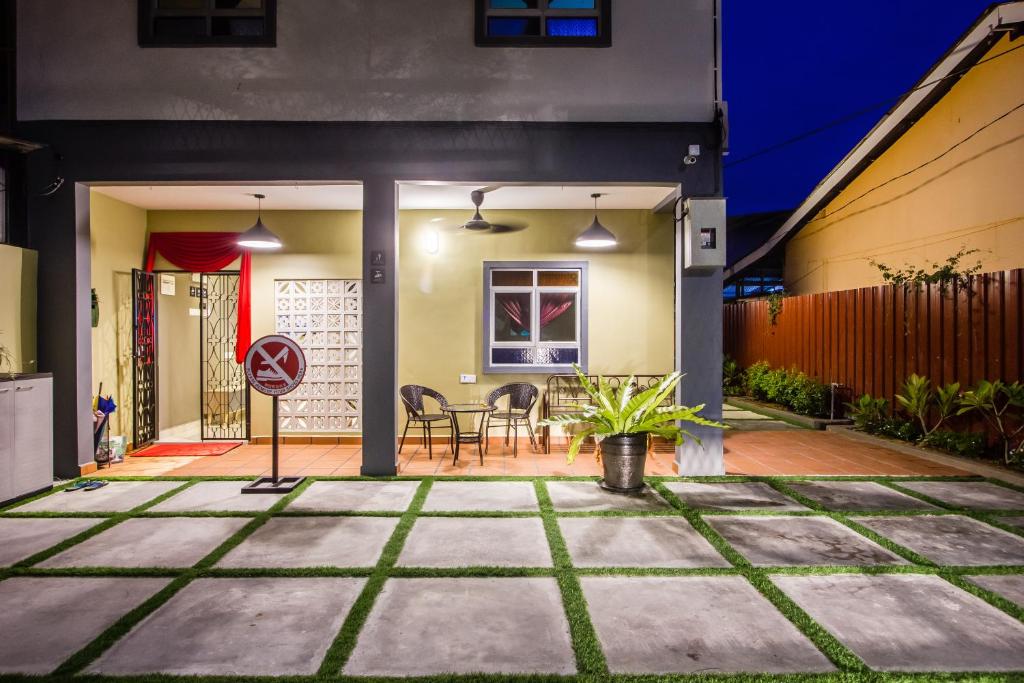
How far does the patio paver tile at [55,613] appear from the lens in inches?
97.7

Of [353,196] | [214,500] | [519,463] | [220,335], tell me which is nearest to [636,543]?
[519,463]

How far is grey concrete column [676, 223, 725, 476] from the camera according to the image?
573cm

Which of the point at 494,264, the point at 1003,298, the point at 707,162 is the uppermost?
the point at 707,162

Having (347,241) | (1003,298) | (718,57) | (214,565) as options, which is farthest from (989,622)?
(347,241)

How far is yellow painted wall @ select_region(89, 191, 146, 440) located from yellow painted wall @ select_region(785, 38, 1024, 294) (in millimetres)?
12217

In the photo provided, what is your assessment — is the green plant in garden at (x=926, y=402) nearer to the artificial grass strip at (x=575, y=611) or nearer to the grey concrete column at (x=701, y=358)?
the grey concrete column at (x=701, y=358)

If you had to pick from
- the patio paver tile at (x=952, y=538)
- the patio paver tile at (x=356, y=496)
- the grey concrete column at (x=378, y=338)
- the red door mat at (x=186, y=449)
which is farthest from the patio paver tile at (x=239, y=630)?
the red door mat at (x=186, y=449)

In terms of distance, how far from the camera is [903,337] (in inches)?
305

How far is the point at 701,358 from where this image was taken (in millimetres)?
5770

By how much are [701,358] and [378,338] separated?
348cm

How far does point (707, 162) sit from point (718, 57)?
1.14 metres

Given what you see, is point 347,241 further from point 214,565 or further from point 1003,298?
point 1003,298

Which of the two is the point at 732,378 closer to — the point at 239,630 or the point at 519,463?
the point at 519,463

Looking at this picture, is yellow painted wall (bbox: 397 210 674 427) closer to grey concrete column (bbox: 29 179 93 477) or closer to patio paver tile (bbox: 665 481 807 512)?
patio paver tile (bbox: 665 481 807 512)
